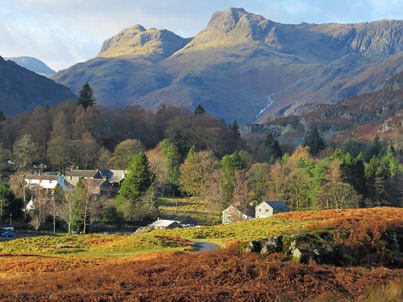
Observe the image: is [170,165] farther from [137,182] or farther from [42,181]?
[42,181]

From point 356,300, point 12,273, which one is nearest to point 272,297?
point 356,300

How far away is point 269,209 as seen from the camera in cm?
7806

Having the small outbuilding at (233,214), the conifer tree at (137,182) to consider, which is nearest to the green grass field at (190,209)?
the small outbuilding at (233,214)

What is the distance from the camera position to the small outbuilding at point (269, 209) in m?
78.0

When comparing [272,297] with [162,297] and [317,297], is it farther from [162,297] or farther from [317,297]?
[162,297]

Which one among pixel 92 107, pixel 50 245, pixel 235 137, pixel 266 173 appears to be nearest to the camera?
pixel 50 245

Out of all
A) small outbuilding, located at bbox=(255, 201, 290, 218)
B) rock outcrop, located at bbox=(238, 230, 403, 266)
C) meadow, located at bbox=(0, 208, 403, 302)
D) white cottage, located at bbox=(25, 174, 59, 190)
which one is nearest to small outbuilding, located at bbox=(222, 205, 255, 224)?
small outbuilding, located at bbox=(255, 201, 290, 218)

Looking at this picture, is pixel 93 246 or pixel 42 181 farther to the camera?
pixel 42 181

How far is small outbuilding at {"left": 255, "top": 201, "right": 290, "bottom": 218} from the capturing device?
256ft

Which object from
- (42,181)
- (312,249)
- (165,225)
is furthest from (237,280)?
(42,181)

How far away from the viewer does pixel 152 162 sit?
10425 cm

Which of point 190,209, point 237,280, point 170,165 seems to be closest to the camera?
point 237,280

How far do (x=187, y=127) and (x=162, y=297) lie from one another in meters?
117

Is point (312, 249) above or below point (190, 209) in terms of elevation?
above
